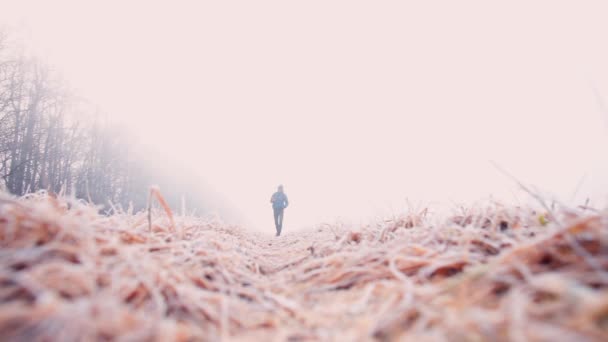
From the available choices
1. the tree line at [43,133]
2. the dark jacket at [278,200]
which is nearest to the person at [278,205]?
the dark jacket at [278,200]

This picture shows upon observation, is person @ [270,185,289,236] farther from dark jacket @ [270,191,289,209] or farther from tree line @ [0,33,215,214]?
tree line @ [0,33,215,214]

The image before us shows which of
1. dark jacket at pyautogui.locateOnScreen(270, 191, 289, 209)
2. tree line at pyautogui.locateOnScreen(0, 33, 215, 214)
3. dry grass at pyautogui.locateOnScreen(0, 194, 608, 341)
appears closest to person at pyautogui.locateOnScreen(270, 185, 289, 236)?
dark jacket at pyautogui.locateOnScreen(270, 191, 289, 209)

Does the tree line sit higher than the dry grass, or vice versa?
the tree line

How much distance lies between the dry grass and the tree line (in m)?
7.36

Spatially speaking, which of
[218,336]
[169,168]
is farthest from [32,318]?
[169,168]

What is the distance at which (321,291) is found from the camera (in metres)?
1.16

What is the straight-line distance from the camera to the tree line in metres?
9.16

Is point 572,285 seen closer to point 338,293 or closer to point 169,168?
point 338,293

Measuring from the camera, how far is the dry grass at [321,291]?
56cm

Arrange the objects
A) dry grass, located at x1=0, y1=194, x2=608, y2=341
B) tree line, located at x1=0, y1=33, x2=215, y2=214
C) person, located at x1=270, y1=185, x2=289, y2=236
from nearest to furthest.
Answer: dry grass, located at x1=0, y1=194, x2=608, y2=341 < tree line, located at x1=0, y1=33, x2=215, y2=214 < person, located at x1=270, y1=185, x2=289, y2=236

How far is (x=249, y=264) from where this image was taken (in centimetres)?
165

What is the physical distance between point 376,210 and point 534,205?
1.58 metres

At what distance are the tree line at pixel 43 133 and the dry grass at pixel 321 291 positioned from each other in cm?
736

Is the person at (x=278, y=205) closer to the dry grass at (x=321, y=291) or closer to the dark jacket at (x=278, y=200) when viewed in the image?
the dark jacket at (x=278, y=200)
